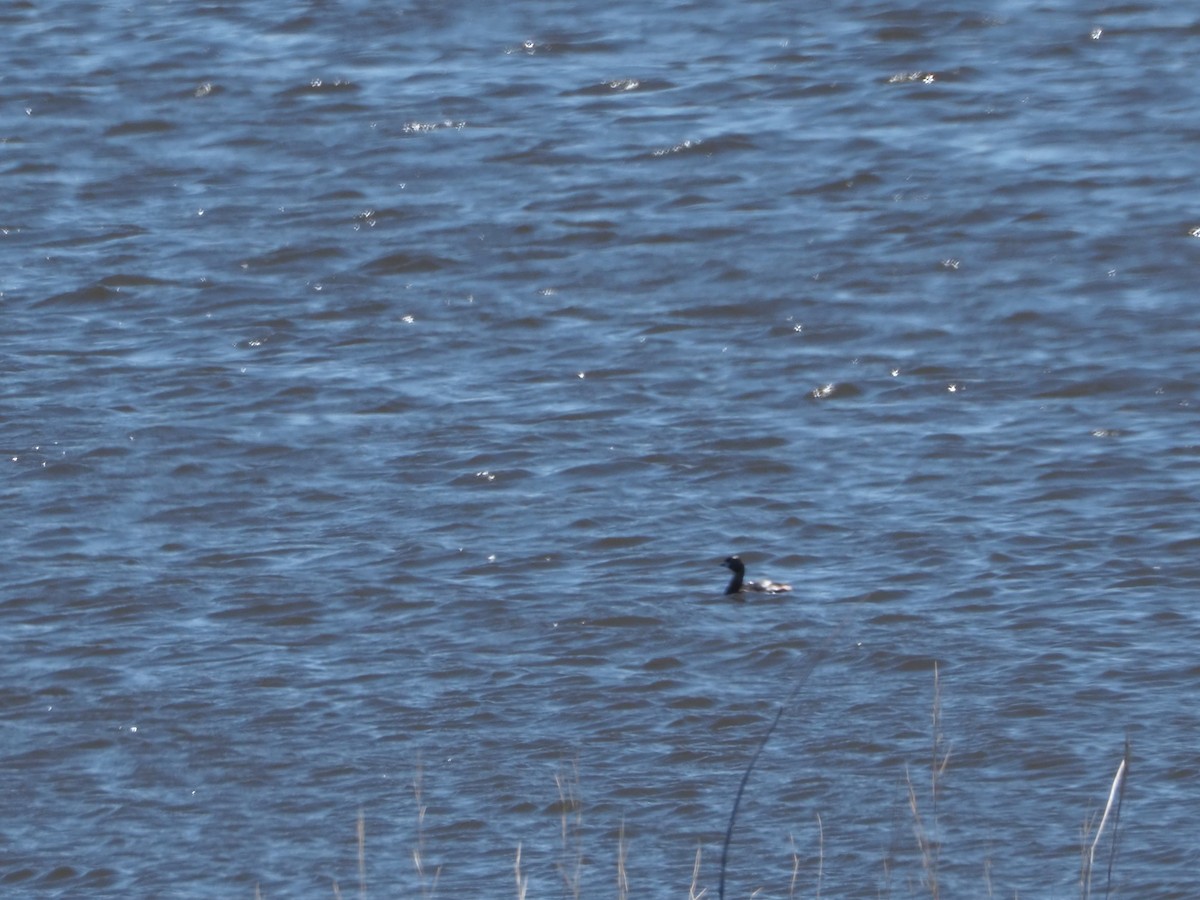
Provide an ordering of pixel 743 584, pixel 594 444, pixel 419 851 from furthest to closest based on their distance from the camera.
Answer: pixel 594 444
pixel 743 584
pixel 419 851

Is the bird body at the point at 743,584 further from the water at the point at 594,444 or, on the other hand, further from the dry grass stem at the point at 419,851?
the dry grass stem at the point at 419,851

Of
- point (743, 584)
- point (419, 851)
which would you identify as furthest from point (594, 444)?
point (419, 851)

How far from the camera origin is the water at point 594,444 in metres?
7.56

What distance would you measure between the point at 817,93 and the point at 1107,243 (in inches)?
119

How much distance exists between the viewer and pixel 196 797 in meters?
7.80

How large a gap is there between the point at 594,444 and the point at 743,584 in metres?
1.81

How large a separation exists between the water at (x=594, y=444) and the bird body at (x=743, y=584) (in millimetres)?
96

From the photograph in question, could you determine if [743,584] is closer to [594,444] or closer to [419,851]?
[594,444]

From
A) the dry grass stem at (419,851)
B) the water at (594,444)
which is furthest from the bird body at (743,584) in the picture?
the dry grass stem at (419,851)

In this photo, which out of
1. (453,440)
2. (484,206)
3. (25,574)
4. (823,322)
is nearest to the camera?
(25,574)

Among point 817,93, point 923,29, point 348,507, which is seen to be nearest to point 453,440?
point 348,507

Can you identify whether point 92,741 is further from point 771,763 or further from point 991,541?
point 991,541

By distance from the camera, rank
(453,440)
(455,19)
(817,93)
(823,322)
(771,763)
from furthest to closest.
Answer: (455,19)
(817,93)
(823,322)
(453,440)
(771,763)

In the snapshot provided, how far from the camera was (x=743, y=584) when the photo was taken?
907 cm
